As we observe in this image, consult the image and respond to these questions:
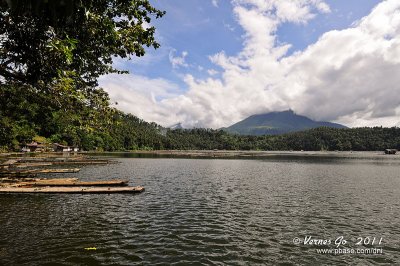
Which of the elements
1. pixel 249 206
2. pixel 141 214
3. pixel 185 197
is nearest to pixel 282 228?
pixel 249 206

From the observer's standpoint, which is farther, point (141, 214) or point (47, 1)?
point (141, 214)

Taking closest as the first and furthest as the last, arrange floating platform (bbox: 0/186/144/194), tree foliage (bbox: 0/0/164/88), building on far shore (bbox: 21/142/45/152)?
tree foliage (bbox: 0/0/164/88)
floating platform (bbox: 0/186/144/194)
building on far shore (bbox: 21/142/45/152)

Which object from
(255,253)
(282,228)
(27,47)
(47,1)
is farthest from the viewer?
(282,228)

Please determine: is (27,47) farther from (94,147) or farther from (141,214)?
(94,147)

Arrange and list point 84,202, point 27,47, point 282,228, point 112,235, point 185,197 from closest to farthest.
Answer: point 27,47
point 112,235
point 282,228
point 84,202
point 185,197

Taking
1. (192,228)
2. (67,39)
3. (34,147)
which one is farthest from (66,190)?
(34,147)

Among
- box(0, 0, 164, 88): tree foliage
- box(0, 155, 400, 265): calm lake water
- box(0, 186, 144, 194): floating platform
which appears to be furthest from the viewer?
box(0, 186, 144, 194): floating platform

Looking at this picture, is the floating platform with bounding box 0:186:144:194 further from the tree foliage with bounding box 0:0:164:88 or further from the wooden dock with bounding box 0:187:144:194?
the tree foliage with bounding box 0:0:164:88

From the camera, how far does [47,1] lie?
4.29 metres

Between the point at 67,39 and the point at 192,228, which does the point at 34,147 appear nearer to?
the point at 192,228

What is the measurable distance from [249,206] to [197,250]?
1285cm

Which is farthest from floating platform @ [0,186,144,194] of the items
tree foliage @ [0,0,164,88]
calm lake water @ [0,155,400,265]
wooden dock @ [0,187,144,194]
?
tree foliage @ [0,0,164,88]

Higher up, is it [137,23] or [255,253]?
[137,23]

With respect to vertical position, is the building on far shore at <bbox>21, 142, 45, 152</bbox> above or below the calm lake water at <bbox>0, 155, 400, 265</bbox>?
above
